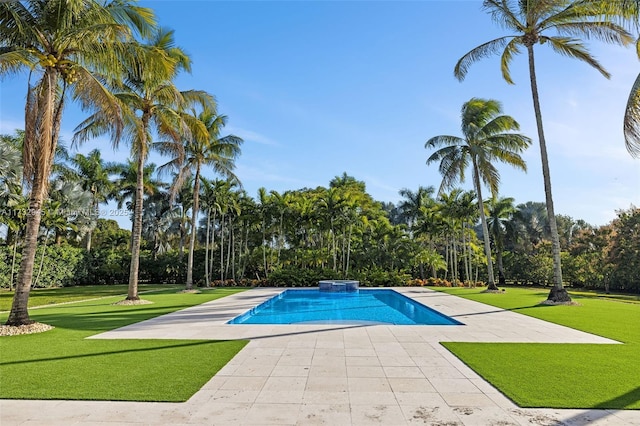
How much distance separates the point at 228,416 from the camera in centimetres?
365

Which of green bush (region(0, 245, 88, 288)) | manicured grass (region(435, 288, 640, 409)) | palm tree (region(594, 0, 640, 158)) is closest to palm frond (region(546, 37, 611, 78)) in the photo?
palm tree (region(594, 0, 640, 158))

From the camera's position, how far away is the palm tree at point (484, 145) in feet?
58.9

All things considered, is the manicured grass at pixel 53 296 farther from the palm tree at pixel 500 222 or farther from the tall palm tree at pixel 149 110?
the palm tree at pixel 500 222

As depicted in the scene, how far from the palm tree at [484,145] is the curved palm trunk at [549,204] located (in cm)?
406

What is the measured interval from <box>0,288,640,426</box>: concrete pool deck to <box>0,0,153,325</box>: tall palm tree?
322 centimetres

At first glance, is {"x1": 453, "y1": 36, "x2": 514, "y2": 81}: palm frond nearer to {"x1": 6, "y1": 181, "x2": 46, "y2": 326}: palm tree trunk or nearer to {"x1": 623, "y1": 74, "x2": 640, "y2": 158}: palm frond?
{"x1": 623, "y1": 74, "x2": 640, "y2": 158}: palm frond

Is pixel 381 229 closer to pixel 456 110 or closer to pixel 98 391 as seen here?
pixel 456 110

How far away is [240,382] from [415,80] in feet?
37.6

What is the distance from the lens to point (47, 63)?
8078mm

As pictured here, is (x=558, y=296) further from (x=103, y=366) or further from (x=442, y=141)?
(x=103, y=366)

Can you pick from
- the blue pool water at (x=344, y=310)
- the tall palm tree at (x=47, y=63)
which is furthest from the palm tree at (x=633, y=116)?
the tall palm tree at (x=47, y=63)

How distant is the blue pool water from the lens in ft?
35.3

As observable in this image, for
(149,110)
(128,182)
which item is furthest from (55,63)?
(128,182)

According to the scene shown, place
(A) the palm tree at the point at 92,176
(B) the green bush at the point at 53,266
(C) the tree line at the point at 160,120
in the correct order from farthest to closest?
(A) the palm tree at the point at 92,176 → (B) the green bush at the point at 53,266 → (C) the tree line at the point at 160,120
